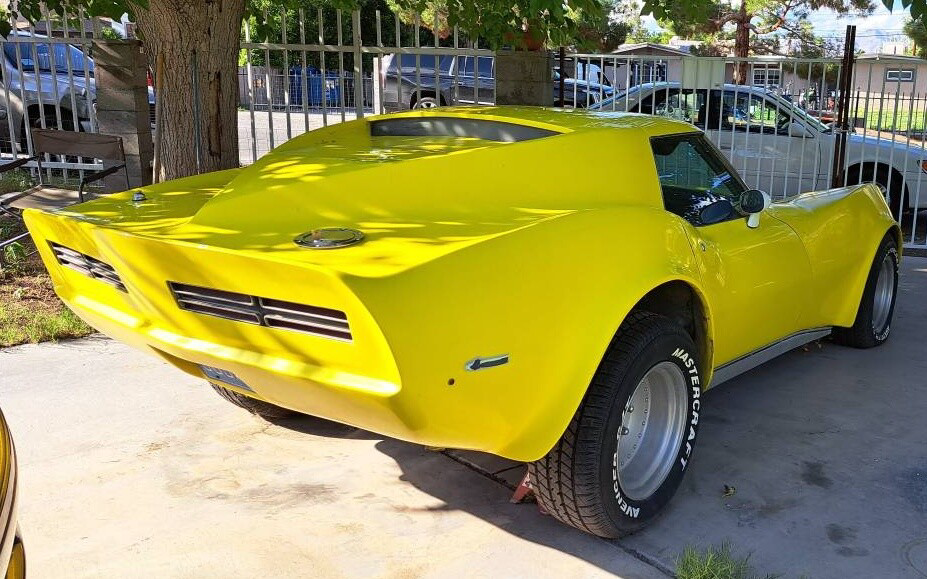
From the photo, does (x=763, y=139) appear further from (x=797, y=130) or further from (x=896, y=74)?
(x=896, y=74)

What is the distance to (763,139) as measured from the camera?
9906 mm

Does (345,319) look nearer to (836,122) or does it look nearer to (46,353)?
(46,353)

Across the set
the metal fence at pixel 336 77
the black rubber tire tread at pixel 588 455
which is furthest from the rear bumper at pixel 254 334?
the metal fence at pixel 336 77

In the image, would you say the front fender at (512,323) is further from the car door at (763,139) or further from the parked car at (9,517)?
the car door at (763,139)

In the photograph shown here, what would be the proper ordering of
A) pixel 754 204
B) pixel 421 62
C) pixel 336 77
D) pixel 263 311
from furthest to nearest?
pixel 421 62, pixel 336 77, pixel 754 204, pixel 263 311

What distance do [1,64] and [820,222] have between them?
998 centimetres

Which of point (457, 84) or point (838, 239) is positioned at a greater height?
point (457, 84)

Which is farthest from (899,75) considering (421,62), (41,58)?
(41,58)

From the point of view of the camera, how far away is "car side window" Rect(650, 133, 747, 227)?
391 centimetres

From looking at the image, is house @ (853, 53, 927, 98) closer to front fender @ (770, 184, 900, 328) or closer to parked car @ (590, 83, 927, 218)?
parked car @ (590, 83, 927, 218)

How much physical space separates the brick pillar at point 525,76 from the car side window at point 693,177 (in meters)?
4.78

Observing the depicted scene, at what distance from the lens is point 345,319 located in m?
2.62

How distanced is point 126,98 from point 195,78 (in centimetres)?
322

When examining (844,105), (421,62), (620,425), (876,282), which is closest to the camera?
(620,425)
